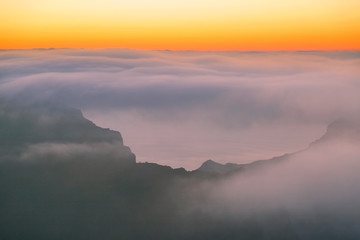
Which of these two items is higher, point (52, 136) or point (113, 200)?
point (52, 136)

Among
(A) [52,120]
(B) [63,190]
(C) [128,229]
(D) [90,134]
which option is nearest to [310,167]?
(C) [128,229]

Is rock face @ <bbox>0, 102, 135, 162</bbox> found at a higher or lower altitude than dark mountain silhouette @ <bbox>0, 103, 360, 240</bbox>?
higher

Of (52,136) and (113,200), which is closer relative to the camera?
(113,200)

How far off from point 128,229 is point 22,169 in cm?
2804

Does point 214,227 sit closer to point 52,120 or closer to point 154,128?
point 154,128

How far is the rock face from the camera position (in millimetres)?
77750

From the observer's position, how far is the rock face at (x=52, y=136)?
7775cm

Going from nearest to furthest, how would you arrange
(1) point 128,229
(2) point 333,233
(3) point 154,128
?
(2) point 333,233, (1) point 128,229, (3) point 154,128

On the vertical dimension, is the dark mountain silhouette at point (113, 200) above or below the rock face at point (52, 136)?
below

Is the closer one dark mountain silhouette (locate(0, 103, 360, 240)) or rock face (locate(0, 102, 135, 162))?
dark mountain silhouette (locate(0, 103, 360, 240))

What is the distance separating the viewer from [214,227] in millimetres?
51844

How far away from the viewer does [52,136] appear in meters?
91.2

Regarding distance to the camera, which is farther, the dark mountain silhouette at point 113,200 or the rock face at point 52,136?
the rock face at point 52,136

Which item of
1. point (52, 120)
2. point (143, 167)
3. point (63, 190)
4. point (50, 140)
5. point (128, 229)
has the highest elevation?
point (52, 120)
